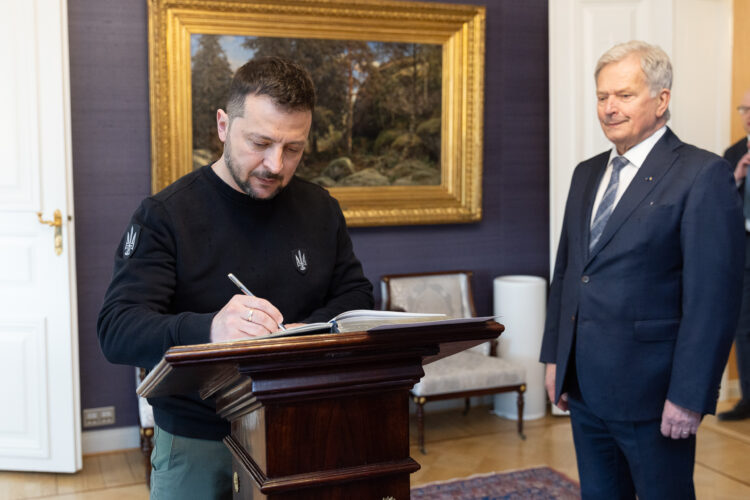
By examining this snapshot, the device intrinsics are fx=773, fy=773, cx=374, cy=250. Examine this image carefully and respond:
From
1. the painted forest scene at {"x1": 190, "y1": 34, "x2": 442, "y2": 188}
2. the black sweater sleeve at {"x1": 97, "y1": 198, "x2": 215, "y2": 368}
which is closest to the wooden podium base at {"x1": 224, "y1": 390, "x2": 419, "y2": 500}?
the black sweater sleeve at {"x1": 97, "y1": 198, "x2": 215, "y2": 368}

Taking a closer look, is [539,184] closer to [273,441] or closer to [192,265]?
[192,265]

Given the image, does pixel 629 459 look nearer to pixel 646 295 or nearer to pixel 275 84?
pixel 646 295

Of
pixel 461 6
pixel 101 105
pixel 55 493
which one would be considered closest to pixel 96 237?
pixel 101 105

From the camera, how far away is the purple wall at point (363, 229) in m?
4.59

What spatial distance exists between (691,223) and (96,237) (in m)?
3.50

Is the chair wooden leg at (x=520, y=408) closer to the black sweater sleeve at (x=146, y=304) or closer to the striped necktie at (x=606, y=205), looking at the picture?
the striped necktie at (x=606, y=205)

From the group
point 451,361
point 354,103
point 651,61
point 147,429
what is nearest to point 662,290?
point 651,61

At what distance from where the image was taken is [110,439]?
4.79 m

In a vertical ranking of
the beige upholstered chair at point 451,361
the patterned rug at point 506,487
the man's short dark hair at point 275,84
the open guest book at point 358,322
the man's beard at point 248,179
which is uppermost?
the man's short dark hair at point 275,84

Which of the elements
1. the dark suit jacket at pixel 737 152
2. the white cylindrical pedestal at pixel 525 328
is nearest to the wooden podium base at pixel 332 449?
the white cylindrical pedestal at pixel 525 328

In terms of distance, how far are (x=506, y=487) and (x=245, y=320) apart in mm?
3161

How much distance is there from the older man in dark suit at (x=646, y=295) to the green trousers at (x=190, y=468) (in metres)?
1.32

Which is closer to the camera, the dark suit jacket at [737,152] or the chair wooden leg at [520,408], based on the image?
the chair wooden leg at [520,408]

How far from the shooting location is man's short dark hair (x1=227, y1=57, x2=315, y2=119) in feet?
5.52
